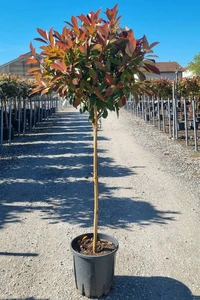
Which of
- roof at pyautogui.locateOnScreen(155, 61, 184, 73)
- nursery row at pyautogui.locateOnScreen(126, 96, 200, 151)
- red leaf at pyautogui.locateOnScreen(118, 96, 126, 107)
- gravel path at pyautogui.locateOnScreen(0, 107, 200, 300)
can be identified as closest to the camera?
red leaf at pyautogui.locateOnScreen(118, 96, 126, 107)

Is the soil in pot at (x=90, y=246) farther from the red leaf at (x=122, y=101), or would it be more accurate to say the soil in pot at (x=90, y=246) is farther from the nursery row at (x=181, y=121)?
the nursery row at (x=181, y=121)

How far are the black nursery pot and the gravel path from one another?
97 millimetres

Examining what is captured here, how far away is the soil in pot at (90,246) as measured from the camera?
2747 millimetres

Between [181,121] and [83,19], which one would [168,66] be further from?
[83,19]

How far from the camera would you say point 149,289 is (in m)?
2.79

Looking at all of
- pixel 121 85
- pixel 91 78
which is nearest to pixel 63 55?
pixel 91 78

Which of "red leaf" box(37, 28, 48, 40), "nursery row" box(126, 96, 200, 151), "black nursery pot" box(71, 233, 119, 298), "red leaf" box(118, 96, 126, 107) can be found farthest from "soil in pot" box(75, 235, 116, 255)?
"nursery row" box(126, 96, 200, 151)

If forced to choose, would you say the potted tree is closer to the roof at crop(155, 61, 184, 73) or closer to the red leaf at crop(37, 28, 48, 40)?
the red leaf at crop(37, 28, 48, 40)

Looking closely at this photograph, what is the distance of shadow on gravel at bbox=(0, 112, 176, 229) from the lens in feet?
14.6

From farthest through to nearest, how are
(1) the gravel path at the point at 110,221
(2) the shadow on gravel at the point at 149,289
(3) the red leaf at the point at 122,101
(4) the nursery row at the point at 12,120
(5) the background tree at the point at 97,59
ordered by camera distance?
(4) the nursery row at the point at 12,120 → (1) the gravel path at the point at 110,221 → (2) the shadow on gravel at the point at 149,289 → (3) the red leaf at the point at 122,101 → (5) the background tree at the point at 97,59

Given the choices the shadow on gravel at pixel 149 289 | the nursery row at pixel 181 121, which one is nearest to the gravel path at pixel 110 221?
the shadow on gravel at pixel 149 289

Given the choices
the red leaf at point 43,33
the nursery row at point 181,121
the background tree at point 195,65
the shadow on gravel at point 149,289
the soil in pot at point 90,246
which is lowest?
the shadow on gravel at point 149,289

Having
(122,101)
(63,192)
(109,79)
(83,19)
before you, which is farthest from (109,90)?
(63,192)

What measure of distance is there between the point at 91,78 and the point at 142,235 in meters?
2.28
